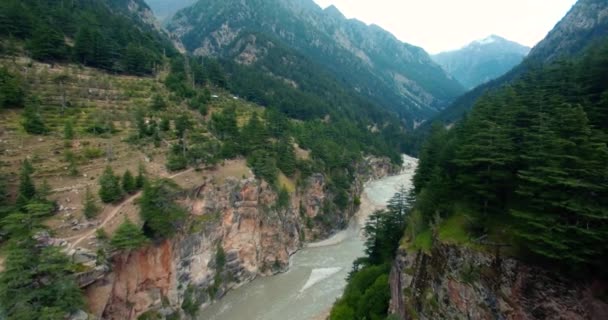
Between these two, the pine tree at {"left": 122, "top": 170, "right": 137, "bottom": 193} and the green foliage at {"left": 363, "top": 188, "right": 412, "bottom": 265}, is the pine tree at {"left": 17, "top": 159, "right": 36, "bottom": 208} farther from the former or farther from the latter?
the green foliage at {"left": 363, "top": 188, "right": 412, "bottom": 265}

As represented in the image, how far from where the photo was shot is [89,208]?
31.2 meters

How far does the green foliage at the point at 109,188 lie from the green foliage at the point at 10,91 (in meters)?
16.2

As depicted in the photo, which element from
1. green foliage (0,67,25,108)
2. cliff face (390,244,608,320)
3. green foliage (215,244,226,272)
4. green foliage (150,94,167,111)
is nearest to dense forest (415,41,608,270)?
cliff face (390,244,608,320)

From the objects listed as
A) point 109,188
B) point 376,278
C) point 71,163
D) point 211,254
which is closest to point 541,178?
point 376,278

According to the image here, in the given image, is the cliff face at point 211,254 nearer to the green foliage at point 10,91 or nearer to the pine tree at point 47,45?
the green foliage at point 10,91

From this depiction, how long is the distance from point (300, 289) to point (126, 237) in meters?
22.4

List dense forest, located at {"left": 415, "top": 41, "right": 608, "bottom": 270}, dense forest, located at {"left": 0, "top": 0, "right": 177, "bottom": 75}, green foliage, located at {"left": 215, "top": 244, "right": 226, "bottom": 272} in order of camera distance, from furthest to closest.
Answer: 1. dense forest, located at {"left": 0, "top": 0, "right": 177, "bottom": 75}
2. green foliage, located at {"left": 215, "top": 244, "right": 226, "bottom": 272}
3. dense forest, located at {"left": 415, "top": 41, "right": 608, "bottom": 270}

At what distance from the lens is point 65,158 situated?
1422 inches

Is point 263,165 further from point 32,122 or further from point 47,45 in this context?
point 47,45

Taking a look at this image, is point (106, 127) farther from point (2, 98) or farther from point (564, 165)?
point (564, 165)

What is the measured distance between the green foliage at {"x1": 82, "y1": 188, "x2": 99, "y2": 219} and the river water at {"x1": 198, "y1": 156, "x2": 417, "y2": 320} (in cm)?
1524

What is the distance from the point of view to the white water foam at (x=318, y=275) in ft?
145

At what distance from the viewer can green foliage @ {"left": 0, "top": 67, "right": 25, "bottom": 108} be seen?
38281 mm

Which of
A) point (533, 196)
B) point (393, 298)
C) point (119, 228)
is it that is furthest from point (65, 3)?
point (533, 196)
